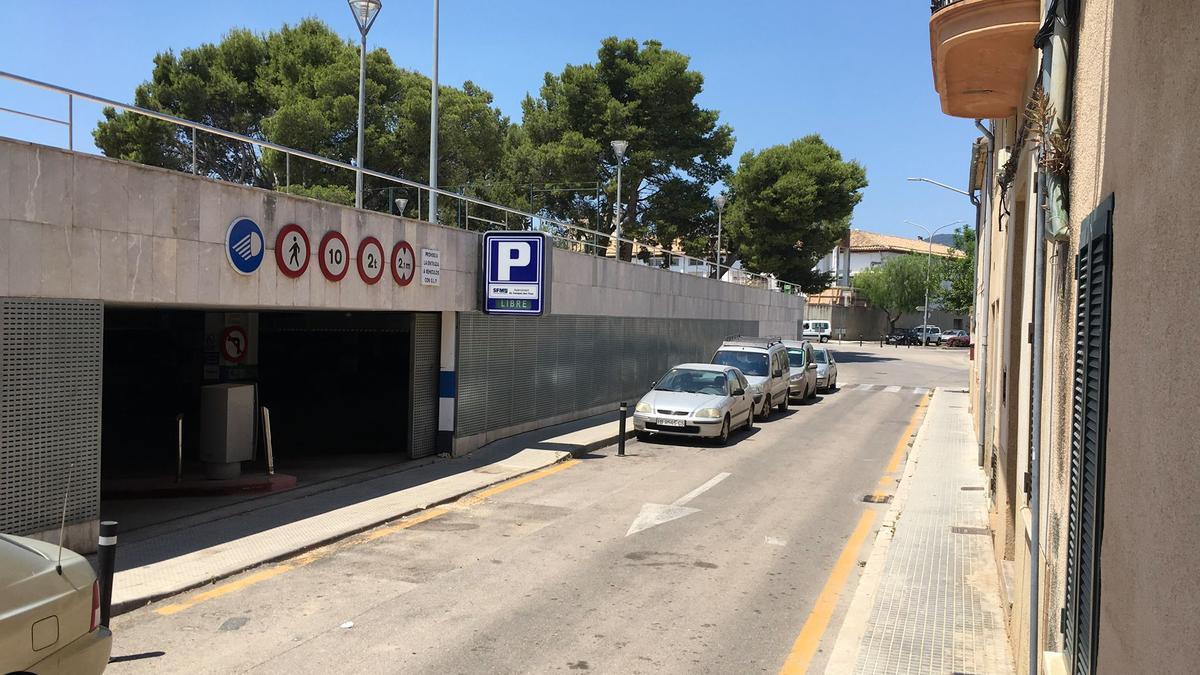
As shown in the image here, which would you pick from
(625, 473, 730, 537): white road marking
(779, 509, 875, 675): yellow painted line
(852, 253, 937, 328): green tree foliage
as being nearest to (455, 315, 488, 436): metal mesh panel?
(625, 473, 730, 537): white road marking

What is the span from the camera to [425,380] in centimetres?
1555

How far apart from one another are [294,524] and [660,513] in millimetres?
4630

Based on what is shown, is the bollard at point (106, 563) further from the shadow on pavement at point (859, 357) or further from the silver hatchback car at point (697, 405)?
the shadow on pavement at point (859, 357)

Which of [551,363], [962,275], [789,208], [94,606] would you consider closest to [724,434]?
[551,363]

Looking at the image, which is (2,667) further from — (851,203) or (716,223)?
(851,203)

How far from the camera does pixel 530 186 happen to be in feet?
151

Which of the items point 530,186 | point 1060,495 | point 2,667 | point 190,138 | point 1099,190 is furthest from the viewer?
point 530,186

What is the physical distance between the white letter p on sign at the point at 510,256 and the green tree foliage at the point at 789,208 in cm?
3912

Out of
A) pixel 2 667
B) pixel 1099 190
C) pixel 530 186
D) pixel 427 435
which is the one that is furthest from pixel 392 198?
pixel 530 186

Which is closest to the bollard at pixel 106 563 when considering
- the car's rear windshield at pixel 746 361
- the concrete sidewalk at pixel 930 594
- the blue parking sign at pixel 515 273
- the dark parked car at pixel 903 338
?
the concrete sidewalk at pixel 930 594

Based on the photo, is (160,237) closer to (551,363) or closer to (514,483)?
(514,483)

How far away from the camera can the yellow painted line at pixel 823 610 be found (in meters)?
7.01

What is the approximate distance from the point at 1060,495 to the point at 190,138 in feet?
32.4

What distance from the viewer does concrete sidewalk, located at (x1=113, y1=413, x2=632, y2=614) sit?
8.59m
